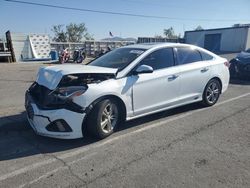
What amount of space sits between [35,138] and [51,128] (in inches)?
24.8

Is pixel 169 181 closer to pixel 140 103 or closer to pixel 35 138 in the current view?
pixel 140 103

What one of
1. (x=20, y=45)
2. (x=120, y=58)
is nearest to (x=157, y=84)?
(x=120, y=58)

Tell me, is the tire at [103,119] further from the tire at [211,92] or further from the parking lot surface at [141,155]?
the tire at [211,92]

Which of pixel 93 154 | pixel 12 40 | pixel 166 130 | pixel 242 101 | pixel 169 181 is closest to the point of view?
pixel 169 181

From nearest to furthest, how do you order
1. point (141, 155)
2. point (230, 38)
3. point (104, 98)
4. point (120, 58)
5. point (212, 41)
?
1. point (141, 155)
2. point (104, 98)
3. point (120, 58)
4. point (230, 38)
5. point (212, 41)

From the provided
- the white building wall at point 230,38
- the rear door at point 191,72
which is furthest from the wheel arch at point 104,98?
the white building wall at point 230,38

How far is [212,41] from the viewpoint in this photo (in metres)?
39.6

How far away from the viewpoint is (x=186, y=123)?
4938 millimetres

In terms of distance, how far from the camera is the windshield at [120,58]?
15.6 ft

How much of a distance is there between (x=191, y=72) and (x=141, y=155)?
2638 mm

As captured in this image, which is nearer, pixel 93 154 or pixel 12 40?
pixel 93 154

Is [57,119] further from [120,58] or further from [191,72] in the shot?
[191,72]

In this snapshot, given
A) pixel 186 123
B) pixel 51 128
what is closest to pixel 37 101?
pixel 51 128

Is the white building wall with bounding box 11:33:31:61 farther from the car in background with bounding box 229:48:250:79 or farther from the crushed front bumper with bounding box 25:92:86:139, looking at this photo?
the crushed front bumper with bounding box 25:92:86:139
